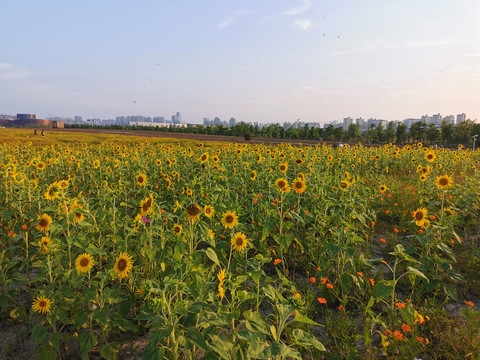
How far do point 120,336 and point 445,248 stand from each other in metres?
3.81

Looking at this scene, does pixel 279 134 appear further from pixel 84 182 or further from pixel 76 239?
pixel 76 239

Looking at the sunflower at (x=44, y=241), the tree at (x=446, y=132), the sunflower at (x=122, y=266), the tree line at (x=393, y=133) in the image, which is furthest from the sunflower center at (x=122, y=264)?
the tree at (x=446, y=132)

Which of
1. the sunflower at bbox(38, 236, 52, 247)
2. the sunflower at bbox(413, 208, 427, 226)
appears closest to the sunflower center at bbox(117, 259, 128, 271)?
the sunflower at bbox(38, 236, 52, 247)

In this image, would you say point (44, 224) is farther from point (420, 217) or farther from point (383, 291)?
point (420, 217)

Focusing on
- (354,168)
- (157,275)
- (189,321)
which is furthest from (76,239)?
(354,168)

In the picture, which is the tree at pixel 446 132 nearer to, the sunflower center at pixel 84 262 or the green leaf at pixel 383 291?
the green leaf at pixel 383 291

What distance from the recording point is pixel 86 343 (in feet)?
7.25

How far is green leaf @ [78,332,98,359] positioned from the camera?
2.18 m

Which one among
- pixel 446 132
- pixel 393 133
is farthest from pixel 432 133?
pixel 393 133

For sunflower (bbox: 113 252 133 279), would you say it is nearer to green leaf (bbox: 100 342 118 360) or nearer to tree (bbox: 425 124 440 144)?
green leaf (bbox: 100 342 118 360)

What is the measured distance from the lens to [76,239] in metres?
2.74

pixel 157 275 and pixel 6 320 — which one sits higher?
pixel 157 275

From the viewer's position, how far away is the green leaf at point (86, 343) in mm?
2180

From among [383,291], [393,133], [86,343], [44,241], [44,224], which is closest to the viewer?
[86,343]
